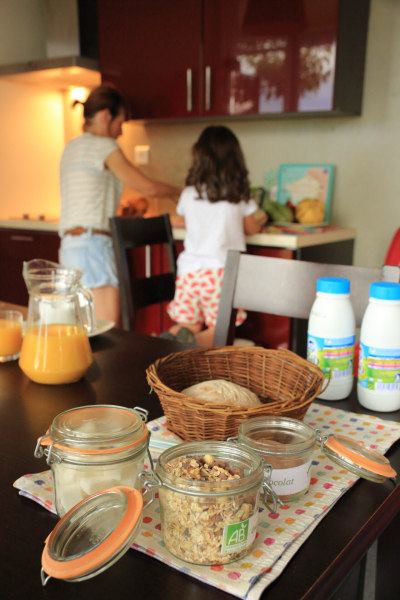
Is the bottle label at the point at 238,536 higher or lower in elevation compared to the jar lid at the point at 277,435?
lower

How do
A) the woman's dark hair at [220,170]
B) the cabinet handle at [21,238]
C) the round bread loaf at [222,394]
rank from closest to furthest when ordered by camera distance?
1. the round bread loaf at [222,394]
2. the woman's dark hair at [220,170]
3. the cabinet handle at [21,238]

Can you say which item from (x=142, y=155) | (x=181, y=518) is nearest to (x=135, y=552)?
(x=181, y=518)

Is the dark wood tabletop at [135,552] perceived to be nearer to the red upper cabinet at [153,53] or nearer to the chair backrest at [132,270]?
the chair backrest at [132,270]

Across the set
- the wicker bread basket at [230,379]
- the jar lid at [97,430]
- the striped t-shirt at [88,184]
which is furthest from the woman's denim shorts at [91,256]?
the jar lid at [97,430]

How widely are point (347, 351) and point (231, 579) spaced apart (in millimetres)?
455

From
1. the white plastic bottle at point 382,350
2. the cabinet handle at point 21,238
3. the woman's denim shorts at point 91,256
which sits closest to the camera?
the white plastic bottle at point 382,350

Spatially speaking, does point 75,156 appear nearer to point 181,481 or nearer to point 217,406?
point 217,406

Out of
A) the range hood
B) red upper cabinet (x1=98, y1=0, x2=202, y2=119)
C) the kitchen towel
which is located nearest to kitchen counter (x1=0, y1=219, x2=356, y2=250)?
red upper cabinet (x1=98, y1=0, x2=202, y2=119)

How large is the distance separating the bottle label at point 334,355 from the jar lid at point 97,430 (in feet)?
1.23

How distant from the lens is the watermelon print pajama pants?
208cm

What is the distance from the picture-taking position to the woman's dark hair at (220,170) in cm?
203

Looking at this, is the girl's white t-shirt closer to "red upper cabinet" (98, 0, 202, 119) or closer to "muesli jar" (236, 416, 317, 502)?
"red upper cabinet" (98, 0, 202, 119)

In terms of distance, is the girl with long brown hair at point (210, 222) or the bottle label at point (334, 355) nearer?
the bottle label at point (334, 355)

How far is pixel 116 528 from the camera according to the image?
0.38 metres
